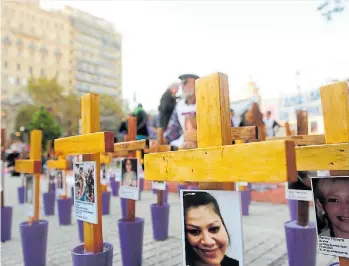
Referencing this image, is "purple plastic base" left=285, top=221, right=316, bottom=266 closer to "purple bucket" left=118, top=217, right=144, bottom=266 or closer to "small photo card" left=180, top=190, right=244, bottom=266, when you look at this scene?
"purple bucket" left=118, top=217, right=144, bottom=266

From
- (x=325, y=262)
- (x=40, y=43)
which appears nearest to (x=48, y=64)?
(x=40, y=43)

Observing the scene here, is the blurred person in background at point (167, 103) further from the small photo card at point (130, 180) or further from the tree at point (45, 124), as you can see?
the tree at point (45, 124)

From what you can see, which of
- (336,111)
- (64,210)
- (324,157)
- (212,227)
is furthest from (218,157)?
(64,210)

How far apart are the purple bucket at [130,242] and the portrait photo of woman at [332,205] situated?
1524mm

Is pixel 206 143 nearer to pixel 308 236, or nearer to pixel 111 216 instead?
pixel 308 236

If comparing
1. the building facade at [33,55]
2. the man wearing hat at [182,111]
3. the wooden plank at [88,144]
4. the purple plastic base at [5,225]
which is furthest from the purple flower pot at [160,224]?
the building facade at [33,55]

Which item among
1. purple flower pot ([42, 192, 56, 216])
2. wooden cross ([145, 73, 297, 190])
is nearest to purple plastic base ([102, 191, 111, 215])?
purple flower pot ([42, 192, 56, 216])

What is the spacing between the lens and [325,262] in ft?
8.04

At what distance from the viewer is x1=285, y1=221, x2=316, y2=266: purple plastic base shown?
7.05 feet

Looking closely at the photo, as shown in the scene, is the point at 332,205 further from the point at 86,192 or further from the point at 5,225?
the point at 5,225

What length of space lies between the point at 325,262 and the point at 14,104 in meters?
25.5

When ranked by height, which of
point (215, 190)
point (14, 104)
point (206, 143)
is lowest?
point (215, 190)

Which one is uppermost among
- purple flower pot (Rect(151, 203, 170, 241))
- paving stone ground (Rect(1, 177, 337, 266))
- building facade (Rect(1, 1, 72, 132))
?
building facade (Rect(1, 1, 72, 132))

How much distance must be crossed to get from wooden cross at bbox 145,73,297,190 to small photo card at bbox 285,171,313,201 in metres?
1.18
